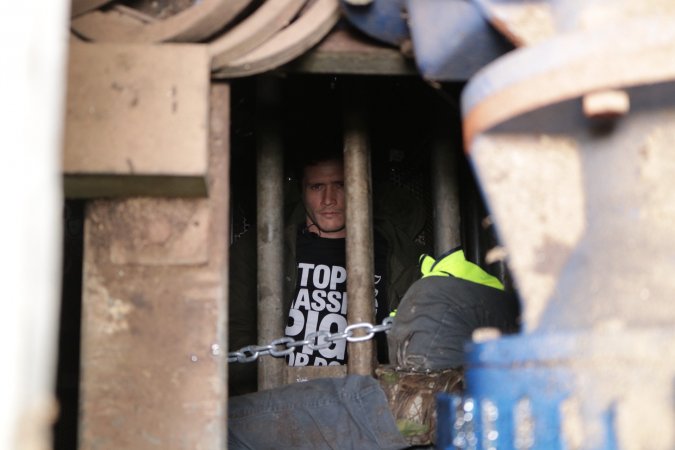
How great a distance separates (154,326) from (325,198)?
179cm

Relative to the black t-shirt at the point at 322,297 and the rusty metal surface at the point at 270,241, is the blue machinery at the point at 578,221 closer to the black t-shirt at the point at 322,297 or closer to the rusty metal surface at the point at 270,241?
the rusty metal surface at the point at 270,241

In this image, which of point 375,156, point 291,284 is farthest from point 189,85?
point 375,156

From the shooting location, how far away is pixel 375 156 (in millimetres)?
3637

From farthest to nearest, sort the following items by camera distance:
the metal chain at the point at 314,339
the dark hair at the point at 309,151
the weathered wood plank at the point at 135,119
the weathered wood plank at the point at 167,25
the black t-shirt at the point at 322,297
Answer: the dark hair at the point at 309,151 < the black t-shirt at the point at 322,297 < the metal chain at the point at 314,339 < the weathered wood plank at the point at 167,25 < the weathered wood plank at the point at 135,119

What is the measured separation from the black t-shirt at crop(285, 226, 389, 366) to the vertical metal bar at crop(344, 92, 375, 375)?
0.60 m

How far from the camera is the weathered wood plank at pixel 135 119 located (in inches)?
54.5

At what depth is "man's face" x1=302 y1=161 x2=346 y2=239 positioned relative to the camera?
10.5 ft

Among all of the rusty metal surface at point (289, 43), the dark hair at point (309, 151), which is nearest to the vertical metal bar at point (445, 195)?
the dark hair at point (309, 151)

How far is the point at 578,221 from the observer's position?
3.97 ft

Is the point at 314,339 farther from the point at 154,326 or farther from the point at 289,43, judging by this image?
the point at 289,43

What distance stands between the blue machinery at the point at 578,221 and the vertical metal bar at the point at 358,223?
2.97 feet

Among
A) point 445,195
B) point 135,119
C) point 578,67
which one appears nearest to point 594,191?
point 578,67

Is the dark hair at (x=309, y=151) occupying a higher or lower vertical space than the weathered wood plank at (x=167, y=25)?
higher

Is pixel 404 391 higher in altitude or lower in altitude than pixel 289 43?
lower
